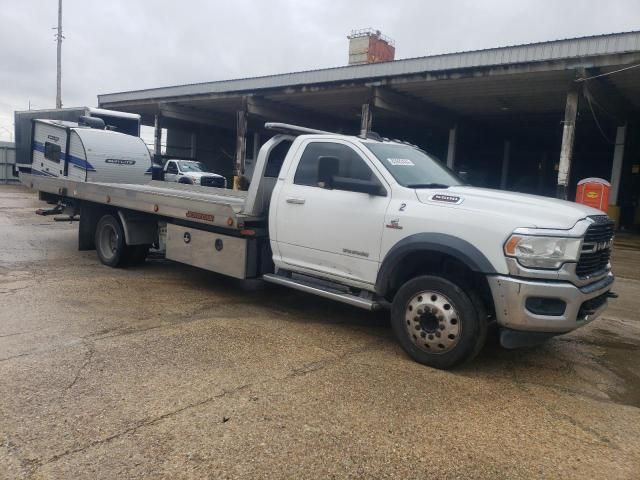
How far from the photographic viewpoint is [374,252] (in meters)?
5.10

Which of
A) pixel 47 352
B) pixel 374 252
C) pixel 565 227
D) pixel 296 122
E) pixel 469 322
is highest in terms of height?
pixel 296 122

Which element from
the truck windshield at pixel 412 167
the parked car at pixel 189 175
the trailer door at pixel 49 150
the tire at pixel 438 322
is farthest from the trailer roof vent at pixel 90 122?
the tire at pixel 438 322

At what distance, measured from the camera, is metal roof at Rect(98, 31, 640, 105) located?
14.3 m

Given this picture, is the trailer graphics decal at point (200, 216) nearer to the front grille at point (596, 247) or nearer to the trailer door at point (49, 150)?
the front grille at point (596, 247)

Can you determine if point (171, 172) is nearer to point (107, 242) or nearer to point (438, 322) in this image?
point (107, 242)

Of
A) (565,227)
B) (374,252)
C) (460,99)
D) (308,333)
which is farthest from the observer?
(460,99)

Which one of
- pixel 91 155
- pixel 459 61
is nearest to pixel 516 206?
pixel 91 155

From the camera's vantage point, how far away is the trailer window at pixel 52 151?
12.8 metres

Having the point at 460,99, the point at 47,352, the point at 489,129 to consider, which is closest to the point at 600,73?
the point at 460,99

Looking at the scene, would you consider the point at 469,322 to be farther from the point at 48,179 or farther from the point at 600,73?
the point at 600,73

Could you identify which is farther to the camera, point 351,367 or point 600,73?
point 600,73

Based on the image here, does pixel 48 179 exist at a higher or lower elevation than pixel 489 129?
lower

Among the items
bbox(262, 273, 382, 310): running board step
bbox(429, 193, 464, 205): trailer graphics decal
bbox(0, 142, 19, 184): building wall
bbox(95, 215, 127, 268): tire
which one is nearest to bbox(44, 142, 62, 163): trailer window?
bbox(95, 215, 127, 268): tire

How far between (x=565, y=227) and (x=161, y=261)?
22.8 ft
